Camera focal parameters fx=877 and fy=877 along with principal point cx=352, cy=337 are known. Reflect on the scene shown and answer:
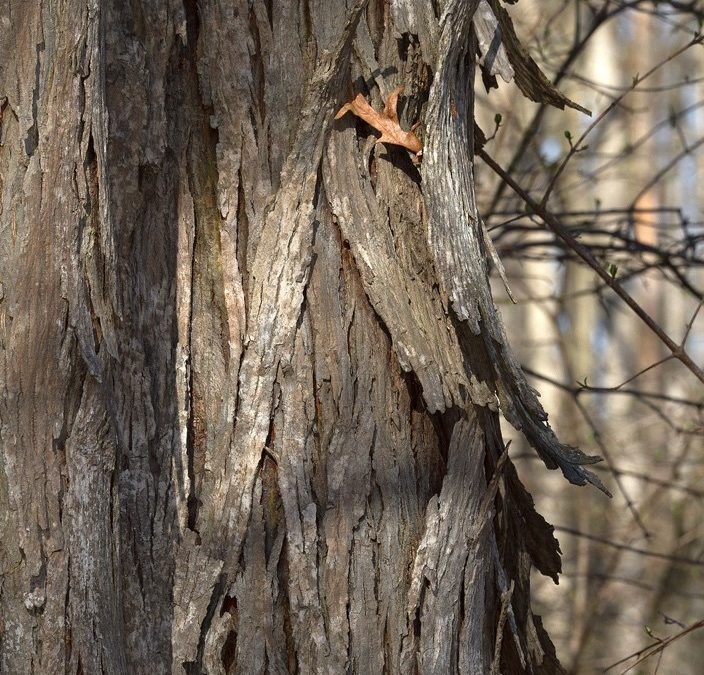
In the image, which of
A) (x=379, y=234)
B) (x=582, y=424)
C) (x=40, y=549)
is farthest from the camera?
(x=582, y=424)

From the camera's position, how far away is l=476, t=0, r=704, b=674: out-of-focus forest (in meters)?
2.97

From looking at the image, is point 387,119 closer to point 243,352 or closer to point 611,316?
point 243,352

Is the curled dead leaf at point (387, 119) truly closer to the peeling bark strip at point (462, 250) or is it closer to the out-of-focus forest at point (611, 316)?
the peeling bark strip at point (462, 250)

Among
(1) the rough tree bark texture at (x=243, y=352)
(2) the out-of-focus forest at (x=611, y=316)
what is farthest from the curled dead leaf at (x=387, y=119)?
(2) the out-of-focus forest at (x=611, y=316)

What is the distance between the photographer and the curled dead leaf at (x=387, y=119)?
1.42m

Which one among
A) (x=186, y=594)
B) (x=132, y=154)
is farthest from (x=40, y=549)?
(x=132, y=154)

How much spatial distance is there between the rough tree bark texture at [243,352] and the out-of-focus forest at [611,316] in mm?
769

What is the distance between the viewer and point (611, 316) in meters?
5.67

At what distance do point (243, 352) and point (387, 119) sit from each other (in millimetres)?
450

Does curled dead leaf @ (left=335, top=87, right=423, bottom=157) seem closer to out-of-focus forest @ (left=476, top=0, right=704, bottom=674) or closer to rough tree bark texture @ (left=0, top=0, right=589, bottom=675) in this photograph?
rough tree bark texture @ (left=0, top=0, right=589, bottom=675)

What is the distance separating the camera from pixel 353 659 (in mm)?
1333

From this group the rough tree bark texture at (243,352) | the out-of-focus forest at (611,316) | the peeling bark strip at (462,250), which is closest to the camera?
the rough tree bark texture at (243,352)

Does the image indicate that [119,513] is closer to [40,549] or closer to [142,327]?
[40,549]

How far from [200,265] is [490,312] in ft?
1.56
